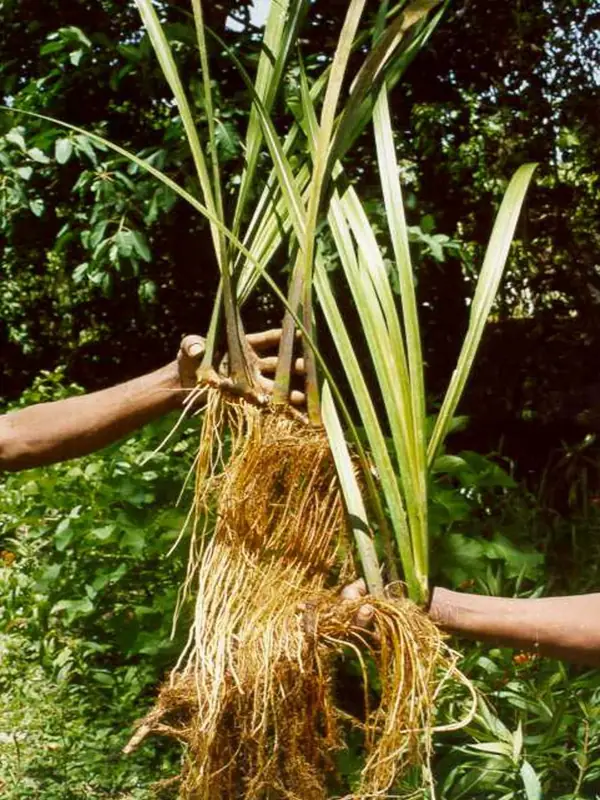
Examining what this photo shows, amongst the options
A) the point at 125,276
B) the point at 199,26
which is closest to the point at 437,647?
the point at 199,26

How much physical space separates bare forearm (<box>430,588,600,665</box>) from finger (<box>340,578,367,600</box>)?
0.09 meters

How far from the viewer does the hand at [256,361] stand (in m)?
1.72

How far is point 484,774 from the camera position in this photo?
2023mm

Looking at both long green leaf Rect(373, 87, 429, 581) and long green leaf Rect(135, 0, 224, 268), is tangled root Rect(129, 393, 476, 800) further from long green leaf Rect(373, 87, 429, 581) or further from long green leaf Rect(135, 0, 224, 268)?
long green leaf Rect(135, 0, 224, 268)

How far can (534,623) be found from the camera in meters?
1.52

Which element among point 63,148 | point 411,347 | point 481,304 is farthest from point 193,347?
point 63,148

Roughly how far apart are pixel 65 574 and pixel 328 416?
159 cm

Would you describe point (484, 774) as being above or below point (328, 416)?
below

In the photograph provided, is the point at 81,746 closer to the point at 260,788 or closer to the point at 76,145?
the point at 260,788

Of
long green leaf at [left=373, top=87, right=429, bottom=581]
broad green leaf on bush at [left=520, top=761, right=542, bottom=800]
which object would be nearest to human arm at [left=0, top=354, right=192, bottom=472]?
long green leaf at [left=373, top=87, right=429, bottom=581]

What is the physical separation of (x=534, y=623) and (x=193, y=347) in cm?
63

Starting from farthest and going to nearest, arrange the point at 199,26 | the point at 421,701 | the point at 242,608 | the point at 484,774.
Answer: the point at 484,774 < the point at 199,26 < the point at 242,608 < the point at 421,701

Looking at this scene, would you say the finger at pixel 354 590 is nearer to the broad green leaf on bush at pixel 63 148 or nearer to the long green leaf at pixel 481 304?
the long green leaf at pixel 481 304

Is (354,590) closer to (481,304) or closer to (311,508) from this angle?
(311,508)
